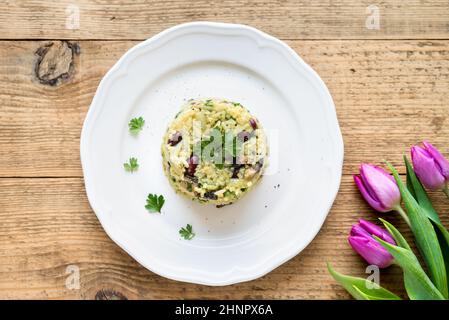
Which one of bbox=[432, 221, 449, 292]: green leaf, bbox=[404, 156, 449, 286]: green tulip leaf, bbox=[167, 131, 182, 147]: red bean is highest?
bbox=[167, 131, 182, 147]: red bean

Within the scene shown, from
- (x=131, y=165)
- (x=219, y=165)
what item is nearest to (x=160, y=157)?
(x=131, y=165)

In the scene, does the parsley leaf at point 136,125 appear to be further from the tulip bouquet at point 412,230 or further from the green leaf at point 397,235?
the green leaf at point 397,235

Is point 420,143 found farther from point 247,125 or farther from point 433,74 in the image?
point 247,125

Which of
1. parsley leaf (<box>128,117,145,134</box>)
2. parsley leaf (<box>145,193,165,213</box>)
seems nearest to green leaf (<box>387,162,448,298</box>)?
parsley leaf (<box>145,193,165,213</box>)

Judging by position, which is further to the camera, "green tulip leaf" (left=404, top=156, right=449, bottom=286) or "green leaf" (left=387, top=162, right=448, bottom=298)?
"green tulip leaf" (left=404, top=156, right=449, bottom=286)

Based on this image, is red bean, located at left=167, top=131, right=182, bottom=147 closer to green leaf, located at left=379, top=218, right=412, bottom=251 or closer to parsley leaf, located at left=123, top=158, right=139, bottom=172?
parsley leaf, located at left=123, top=158, right=139, bottom=172

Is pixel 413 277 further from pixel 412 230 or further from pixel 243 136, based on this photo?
pixel 243 136

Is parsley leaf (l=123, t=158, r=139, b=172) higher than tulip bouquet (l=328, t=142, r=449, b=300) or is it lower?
Result: higher
